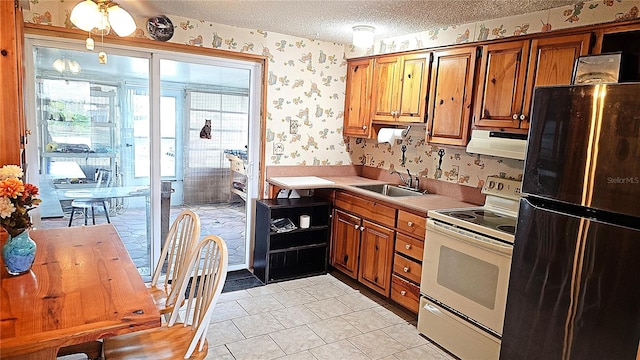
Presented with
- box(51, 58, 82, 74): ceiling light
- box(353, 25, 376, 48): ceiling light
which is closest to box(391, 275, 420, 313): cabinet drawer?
box(353, 25, 376, 48): ceiling light

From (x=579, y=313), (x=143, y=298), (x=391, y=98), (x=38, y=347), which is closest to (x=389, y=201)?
(x=391, y=98)

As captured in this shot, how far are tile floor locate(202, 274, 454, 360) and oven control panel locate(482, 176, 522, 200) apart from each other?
3.73 ft

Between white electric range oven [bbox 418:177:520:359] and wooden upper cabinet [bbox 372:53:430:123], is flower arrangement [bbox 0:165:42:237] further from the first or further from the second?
wooden upper cabinet [bbox 372:53:430:123]

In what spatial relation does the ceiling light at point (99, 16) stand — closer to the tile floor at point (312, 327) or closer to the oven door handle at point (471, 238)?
the tile floor at point (312, 327)

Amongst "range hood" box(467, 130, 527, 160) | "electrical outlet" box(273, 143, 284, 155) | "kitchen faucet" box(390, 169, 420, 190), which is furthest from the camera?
"electrical outlet" box(273, 143, 284, 155)

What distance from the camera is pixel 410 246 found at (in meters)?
3.04

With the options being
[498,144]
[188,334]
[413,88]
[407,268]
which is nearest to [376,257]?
[407,268]

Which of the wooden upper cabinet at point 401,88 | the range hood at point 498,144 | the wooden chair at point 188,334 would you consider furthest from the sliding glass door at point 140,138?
the range hood at point 498,144

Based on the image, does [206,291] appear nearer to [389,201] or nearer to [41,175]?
[389,201]

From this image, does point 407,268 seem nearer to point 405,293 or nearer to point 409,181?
point 405,293

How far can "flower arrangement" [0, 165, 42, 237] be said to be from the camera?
57.4 inches

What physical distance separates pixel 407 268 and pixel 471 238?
759 mm

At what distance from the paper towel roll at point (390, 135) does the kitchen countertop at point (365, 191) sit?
504mm

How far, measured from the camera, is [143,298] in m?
1.50
